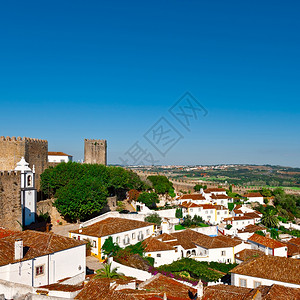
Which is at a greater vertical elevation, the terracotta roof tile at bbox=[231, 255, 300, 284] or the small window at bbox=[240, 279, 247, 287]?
the terracotta roof tile at bbox=[231, 255, 300, 284]

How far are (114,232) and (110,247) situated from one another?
127 centimetres

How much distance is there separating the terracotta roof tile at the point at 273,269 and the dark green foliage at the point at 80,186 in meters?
10.0

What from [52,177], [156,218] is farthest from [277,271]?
[52,177]

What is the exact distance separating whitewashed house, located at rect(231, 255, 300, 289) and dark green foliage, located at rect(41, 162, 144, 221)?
1002 cm

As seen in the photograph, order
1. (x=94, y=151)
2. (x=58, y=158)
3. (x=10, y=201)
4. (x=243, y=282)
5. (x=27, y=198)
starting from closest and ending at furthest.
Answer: (x=243, y=282), (x=10, y=201), (x=27, y=198), (x=58, y=158), (x=94, y=151)

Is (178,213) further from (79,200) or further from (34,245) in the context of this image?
(34,245)

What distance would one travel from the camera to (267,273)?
1419 centimetres

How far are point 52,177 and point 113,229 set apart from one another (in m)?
8.00

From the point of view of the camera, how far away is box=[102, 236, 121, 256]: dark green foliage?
649 inches

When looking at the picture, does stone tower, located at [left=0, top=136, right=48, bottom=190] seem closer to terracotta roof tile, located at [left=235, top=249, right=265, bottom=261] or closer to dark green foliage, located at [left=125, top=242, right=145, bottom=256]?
dark green foliage, located at [left=125, top=242, right=145, bottom=256]

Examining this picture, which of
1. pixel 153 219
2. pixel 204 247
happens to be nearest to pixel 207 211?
pixel 153 219

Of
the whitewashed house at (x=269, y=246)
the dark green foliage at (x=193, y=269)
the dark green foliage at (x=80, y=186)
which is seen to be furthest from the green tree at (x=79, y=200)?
the whitewashed house at (x=269, y=246)

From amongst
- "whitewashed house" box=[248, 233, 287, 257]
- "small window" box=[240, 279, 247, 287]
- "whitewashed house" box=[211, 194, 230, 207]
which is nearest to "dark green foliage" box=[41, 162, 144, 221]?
"small window" box=[240, 279, 247, 287]

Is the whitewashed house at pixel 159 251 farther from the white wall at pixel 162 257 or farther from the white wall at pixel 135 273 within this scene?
the white wall at pixel 135 273
